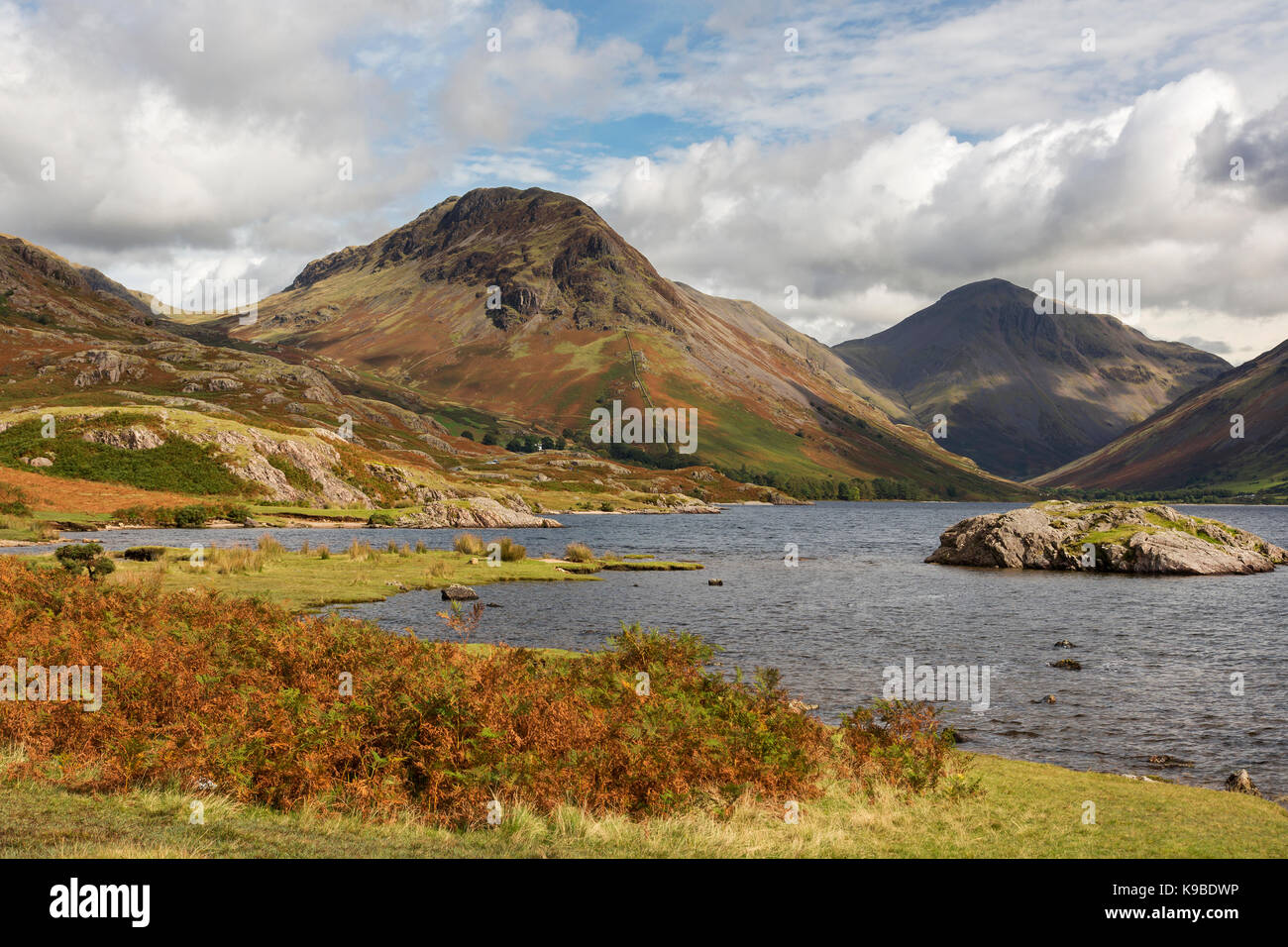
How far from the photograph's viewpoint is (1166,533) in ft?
285

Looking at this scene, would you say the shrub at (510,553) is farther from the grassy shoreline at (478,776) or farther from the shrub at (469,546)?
the grassy shoreline at (478,776)

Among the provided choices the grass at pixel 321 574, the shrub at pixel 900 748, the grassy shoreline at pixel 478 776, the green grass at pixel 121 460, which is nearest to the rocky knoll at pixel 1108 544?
the grass at pixel 321 574

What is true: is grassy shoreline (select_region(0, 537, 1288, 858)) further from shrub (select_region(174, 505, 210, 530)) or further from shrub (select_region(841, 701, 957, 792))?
shrub (select_region(174, 505, 210, 530))

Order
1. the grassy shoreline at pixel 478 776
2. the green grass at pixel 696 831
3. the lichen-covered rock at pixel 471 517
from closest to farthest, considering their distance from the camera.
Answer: the green grass at pixel 696 831 → the grassy shoreline at pixel 478 776 → the lichen-covered rock at pixel 471 517

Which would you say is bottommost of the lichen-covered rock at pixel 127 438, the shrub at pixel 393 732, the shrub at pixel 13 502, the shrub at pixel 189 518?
the shrub at pixel 393 732

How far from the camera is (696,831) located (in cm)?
1423

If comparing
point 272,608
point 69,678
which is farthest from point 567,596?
point 69,678

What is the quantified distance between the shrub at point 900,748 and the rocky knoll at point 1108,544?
74.2m

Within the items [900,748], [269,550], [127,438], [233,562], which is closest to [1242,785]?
[900,748]

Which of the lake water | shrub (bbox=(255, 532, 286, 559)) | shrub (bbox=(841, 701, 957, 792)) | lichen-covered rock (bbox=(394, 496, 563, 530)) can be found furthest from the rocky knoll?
shrub (bbox=(841, 701, 957, 792))

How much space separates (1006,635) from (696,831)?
1479 inches

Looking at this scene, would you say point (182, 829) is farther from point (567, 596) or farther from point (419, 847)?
point (567, 596)

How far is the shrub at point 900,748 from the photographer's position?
1917 cm
